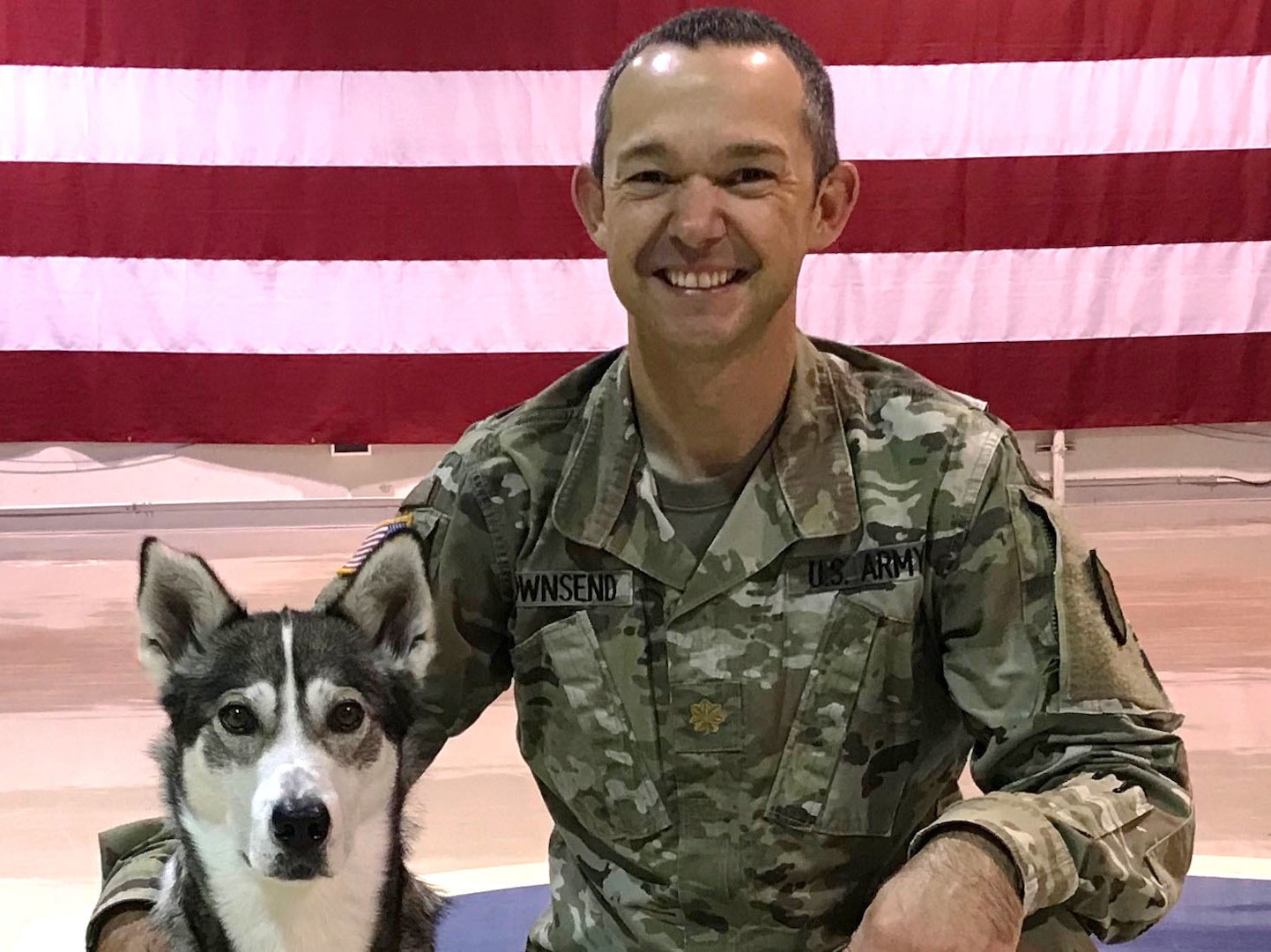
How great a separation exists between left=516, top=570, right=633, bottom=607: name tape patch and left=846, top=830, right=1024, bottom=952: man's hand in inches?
16.2

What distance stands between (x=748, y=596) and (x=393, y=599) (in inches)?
13.9

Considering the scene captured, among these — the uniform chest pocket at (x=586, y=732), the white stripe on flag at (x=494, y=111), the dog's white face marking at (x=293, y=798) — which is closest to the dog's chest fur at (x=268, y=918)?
the dog's white face marking at (x=293, y=798)

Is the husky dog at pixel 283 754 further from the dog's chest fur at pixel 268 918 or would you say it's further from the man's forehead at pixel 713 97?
the man's forehead at pixel 713 97

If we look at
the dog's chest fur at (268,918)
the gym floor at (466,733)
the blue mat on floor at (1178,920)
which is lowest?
the gym floor at (466,733)

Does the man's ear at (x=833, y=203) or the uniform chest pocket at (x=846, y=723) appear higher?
the man's ear at (x=833, y=203)

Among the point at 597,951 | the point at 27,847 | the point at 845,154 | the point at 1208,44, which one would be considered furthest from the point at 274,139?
the point at 597,951

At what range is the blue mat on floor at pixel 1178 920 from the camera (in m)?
1.76

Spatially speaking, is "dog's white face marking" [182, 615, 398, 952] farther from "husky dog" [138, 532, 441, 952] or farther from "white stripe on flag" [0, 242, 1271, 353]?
"white stripe on flag" [0, 242, 1271, 353]

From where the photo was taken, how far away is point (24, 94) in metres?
3.82

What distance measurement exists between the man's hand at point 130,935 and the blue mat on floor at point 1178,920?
27.4 inches

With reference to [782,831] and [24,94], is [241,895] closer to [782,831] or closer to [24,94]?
[782,831]

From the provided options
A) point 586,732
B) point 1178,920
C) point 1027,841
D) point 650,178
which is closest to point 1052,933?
point 1027,841

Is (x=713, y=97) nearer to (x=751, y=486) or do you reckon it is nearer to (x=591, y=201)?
(x=591, y=201)

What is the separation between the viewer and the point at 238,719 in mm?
991
